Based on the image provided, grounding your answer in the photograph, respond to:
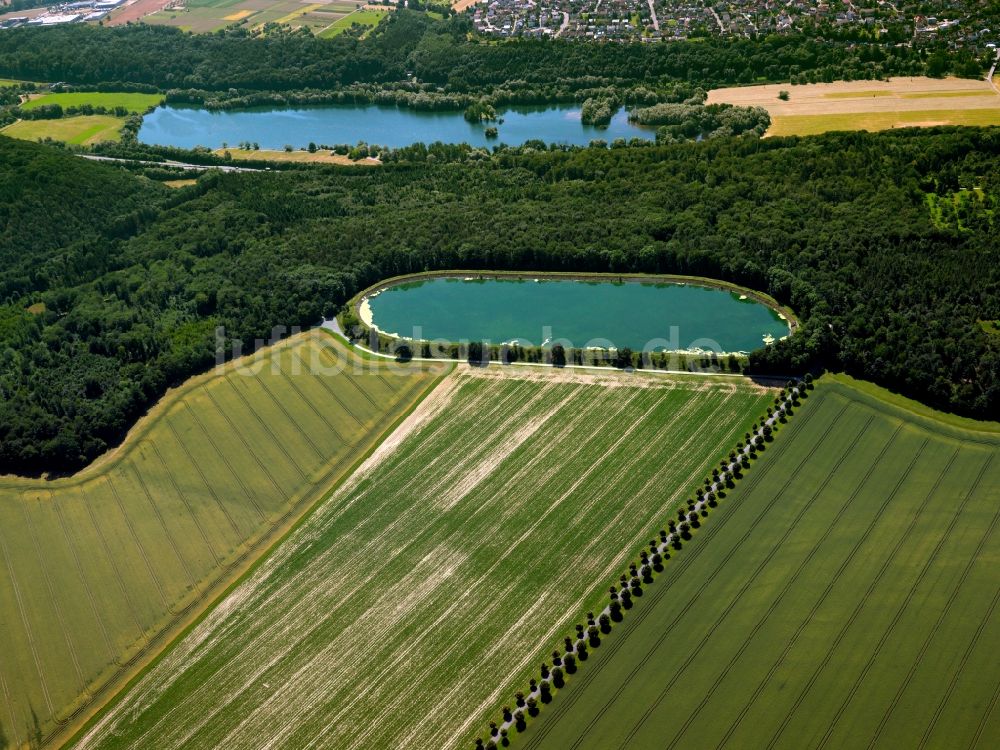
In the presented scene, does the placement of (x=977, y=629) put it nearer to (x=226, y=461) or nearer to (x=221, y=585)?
(x=221, y=585)

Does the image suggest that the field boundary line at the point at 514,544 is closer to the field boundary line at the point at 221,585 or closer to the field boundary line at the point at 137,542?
the field boundary line at the point at 221,585

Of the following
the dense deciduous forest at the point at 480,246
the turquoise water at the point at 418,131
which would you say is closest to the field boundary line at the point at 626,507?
the dense deciduous forest at the point at 480,246

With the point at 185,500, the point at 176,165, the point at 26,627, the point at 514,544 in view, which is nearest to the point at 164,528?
the point at 185,500

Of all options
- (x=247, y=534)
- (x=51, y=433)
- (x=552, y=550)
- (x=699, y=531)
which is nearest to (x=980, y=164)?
(x=699, y=531)

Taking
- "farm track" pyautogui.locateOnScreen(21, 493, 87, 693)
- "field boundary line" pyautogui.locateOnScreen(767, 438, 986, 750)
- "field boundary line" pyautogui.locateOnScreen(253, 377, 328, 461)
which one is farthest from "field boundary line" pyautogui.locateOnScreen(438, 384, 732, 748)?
"farm track" pyautogui.locateOnScreen(21, 493, 87, 693)

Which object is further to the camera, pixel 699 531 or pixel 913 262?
pixel 913 262

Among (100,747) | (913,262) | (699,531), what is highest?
(913,262)

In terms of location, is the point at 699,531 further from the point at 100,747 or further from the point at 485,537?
the point at 100,747

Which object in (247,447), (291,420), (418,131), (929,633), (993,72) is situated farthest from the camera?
(418,131)
